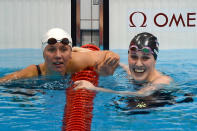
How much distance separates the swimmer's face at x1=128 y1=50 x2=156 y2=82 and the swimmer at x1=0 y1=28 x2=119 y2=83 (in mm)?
458

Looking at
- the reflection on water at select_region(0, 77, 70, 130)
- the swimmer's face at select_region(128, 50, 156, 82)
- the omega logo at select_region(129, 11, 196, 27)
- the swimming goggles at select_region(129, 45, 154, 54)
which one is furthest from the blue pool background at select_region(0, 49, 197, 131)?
the omega logo at select_region(129, 11, 196, 27)

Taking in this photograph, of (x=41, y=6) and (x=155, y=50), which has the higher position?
(x=41, y=6)

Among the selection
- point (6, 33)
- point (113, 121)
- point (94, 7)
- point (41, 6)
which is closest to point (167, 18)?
point (94, 7)

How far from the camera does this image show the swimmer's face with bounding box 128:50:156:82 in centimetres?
389

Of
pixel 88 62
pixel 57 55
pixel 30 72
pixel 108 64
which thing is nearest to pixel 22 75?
pixel 30 72

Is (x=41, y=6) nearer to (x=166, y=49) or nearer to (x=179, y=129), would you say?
(x=166, y=49)

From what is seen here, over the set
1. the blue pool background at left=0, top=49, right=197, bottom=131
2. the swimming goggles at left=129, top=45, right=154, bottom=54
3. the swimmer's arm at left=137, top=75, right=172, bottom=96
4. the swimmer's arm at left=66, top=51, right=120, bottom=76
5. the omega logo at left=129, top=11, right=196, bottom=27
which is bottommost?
the blue pool background at left=0, top=49, right=197, bottom=131

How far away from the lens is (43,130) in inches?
112

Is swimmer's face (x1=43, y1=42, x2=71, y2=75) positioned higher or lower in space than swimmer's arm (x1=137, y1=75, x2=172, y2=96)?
higher

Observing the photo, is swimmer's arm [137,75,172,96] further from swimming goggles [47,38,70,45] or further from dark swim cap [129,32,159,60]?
swimming goggles [47,38,70,45]

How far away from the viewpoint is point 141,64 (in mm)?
3861

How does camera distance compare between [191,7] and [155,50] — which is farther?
[191,7]

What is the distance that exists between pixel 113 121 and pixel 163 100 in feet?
2.54

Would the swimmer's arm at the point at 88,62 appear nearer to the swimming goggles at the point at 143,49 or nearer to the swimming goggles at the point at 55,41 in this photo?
the swimming goggles at the point at 55,41
